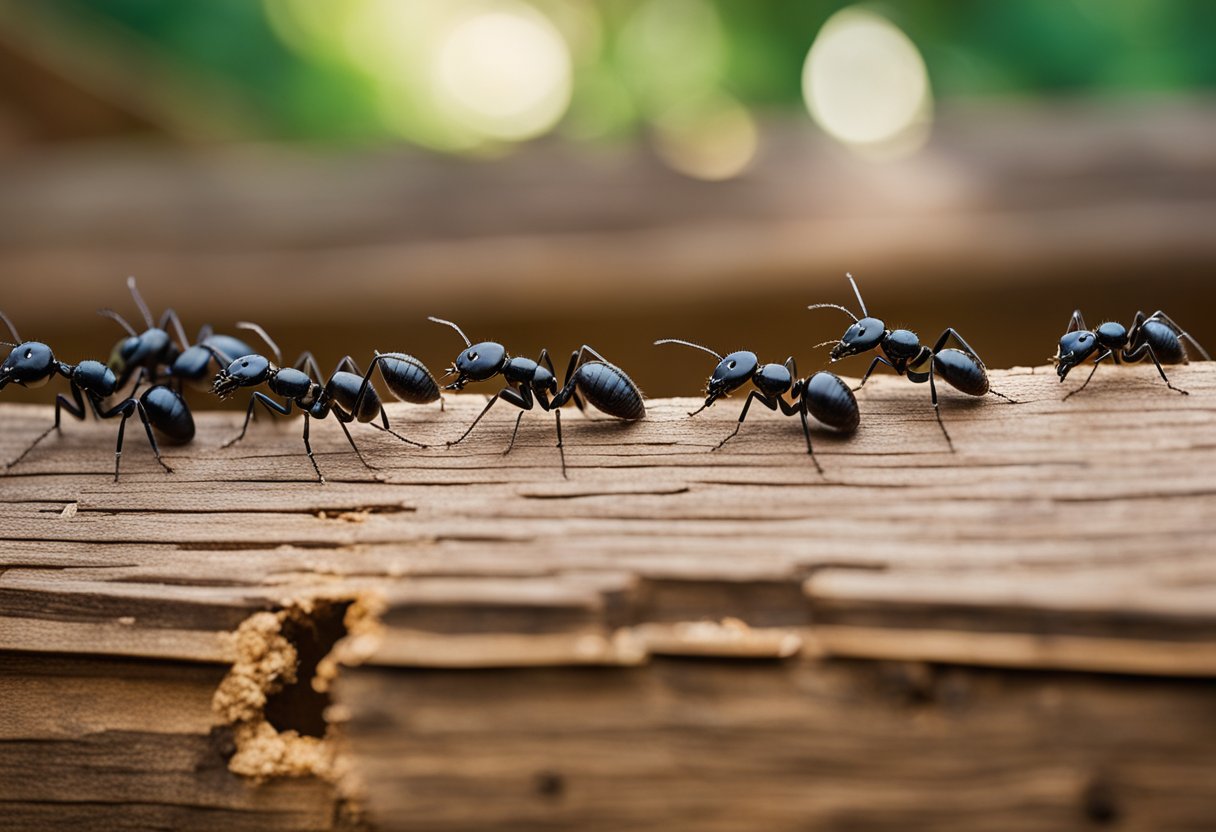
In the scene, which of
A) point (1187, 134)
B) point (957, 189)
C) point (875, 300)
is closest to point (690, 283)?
point (875, 300)

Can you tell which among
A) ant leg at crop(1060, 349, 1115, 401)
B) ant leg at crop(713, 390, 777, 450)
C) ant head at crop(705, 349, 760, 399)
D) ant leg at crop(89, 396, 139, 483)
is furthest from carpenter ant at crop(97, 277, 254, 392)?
ant leg at crop(1060, 349, 1115, 401)

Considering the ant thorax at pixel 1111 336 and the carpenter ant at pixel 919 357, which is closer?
the carpenter ant at pixel 919 357

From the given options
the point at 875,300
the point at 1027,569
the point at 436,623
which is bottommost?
the point at 436,623

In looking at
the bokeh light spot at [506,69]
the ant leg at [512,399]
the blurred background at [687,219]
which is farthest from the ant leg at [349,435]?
the bokeh light spot at [506,69]

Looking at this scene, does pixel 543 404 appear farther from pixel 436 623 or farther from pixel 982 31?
pixel 982 31

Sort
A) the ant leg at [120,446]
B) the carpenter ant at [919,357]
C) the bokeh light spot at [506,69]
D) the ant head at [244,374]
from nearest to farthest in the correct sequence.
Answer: the carpenter ant at [919,357] < the ant leg at [120,446] < the ant head at [244,374] < the bokeh light spot at [506,69]

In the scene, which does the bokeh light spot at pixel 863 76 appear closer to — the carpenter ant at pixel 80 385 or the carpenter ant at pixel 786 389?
the carpenter ant at pixel 786 389

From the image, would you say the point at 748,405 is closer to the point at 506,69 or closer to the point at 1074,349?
the point at 1074,349
